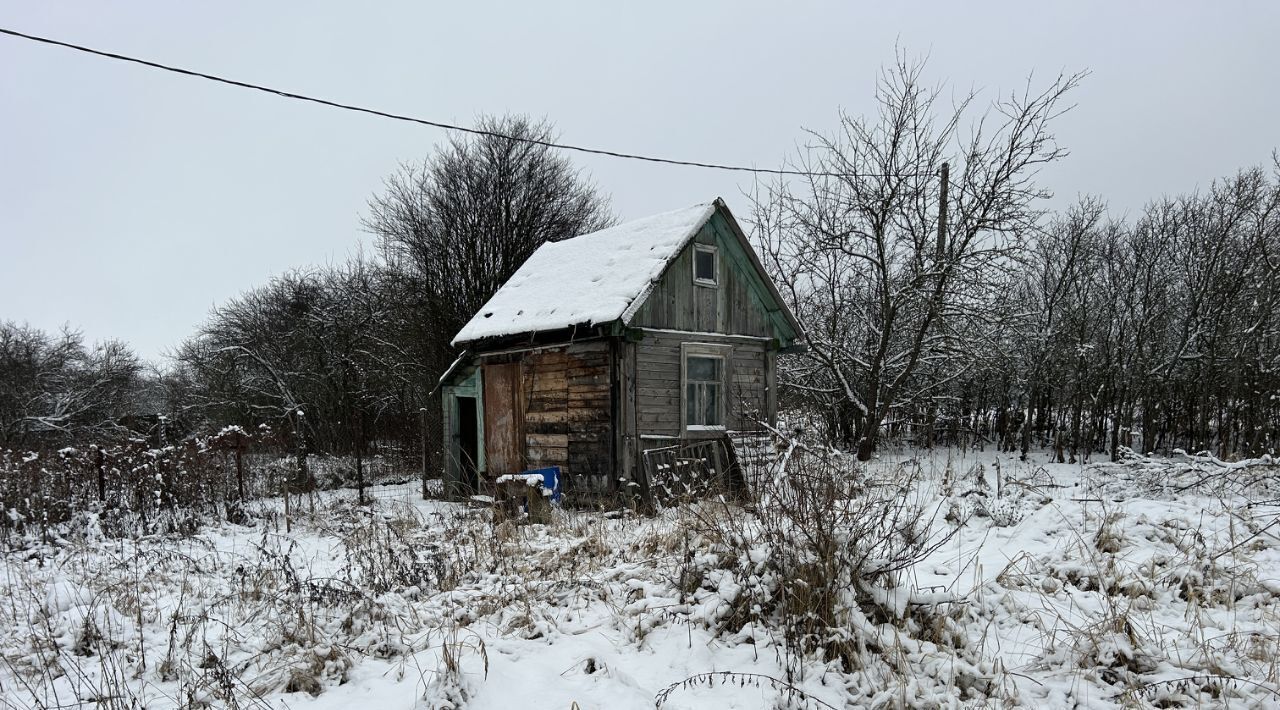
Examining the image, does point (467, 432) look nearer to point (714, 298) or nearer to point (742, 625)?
point (714, 298)

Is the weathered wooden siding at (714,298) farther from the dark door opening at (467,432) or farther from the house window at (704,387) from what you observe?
the dark door opening at (467,432)

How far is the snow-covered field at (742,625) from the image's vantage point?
3.43 meters

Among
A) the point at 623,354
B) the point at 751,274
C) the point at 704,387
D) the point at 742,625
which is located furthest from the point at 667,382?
the point at 742,625

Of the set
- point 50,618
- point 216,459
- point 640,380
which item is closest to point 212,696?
point 50,618

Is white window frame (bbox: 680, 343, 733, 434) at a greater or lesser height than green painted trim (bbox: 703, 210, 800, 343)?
lesser

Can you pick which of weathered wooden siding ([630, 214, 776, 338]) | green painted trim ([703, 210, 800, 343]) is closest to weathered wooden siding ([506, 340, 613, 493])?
weathered wooden siding ([630, 214, 776, 338])

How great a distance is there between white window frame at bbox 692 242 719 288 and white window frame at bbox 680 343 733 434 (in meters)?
1.11

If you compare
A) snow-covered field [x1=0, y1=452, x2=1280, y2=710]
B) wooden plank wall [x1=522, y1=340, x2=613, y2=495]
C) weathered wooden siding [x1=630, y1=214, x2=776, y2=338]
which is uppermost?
weathered wooden siding [x1=630, y1=214, x2=776, y2=338]

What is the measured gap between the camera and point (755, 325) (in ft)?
42.2

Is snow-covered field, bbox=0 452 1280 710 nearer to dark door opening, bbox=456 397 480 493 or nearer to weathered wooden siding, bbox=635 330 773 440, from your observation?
weathered wooden siding, bbox=635 330 773 440

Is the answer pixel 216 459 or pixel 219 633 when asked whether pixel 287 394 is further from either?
pixel 219 633

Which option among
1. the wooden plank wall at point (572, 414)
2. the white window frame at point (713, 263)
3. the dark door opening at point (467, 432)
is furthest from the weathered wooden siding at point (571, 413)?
the dark door opening at point (467, 432)

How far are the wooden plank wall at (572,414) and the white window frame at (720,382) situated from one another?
57.2 inches

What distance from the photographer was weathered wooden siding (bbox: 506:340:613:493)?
429 inches
